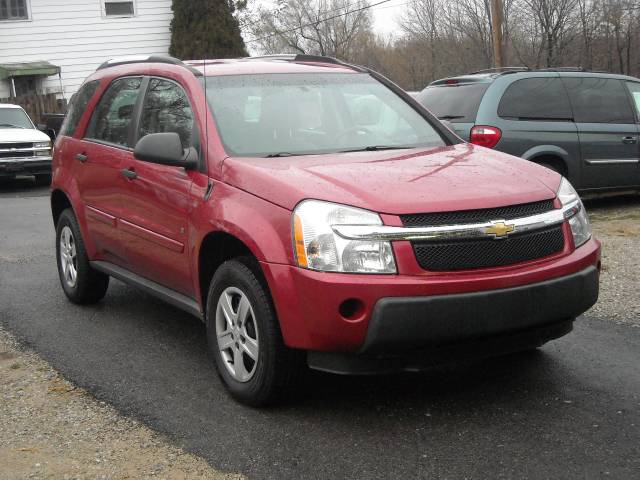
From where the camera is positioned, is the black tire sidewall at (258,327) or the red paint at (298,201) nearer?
the red paint at (298,201)

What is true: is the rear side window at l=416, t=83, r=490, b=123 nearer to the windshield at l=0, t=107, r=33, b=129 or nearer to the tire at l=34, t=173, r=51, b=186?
the tire at l=34, t=173, r=51, b=186

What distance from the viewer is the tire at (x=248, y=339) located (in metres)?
4.04

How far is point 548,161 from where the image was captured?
1014cm

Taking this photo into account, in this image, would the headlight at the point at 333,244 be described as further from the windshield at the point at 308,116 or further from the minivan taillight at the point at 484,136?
the minivan taillight at the point at 484,136

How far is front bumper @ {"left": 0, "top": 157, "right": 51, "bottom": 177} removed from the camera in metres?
16.7

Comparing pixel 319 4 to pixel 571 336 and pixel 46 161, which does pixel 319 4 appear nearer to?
pixel 46 161

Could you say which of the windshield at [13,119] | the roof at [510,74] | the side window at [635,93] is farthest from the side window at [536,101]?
the windshield at [13,119]

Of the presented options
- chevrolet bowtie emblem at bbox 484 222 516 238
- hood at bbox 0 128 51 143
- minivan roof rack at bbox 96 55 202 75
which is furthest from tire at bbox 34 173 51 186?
chevrolet bowtie emblem at bbox 484 222 516 238

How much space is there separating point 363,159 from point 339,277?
1.05 meters

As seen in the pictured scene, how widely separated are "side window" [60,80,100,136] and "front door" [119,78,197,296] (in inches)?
43.4

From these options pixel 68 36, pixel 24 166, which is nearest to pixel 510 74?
pixel 24 166

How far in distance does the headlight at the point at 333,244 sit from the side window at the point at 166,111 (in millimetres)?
1287

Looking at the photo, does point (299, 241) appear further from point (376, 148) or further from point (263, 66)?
point (263, 66)

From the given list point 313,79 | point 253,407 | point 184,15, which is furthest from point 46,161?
point 253,407
